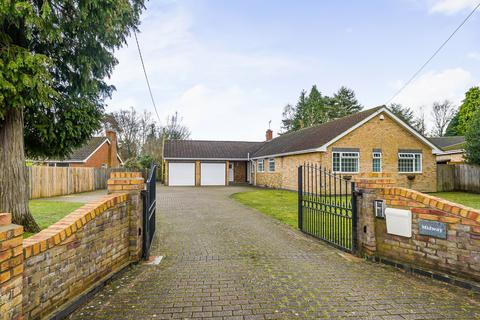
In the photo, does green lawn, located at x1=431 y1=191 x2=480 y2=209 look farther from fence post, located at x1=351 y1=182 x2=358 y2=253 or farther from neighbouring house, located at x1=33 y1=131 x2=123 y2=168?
neighbouring house, located at x1=33 y1=131 x2=123 y2=168

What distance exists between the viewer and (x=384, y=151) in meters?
17.7

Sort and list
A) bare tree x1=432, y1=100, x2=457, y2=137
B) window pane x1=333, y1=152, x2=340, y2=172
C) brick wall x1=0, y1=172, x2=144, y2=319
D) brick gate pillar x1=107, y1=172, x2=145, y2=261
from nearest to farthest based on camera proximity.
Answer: brick wall x1=0, y1=172, x2=144, y2=319, brick gate pillar x1=107, y1=172, x2=145, y2=261, window pane x1=333, y1=152, x2=340, y2=172, bare tree x1=432, y1=100, x2=457, y2=137

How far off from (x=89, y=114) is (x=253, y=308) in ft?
20.8

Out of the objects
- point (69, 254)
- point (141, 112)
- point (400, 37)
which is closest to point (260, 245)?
point (69, 254)

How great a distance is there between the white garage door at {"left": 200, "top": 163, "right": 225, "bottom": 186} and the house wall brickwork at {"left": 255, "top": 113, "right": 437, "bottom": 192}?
338 inches

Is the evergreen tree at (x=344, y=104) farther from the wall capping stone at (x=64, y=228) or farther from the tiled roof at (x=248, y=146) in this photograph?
the wall capping stone at (x=64, y=228)

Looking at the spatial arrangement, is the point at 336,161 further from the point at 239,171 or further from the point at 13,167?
the point at 13,167

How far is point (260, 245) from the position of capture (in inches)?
232

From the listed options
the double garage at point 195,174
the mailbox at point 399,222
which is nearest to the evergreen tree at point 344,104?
the double garage at point 195,174

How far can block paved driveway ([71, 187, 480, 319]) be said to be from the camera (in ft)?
9.98

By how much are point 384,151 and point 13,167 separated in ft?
61.2

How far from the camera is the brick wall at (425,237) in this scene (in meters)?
3.59

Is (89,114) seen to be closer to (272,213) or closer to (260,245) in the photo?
(260,245)

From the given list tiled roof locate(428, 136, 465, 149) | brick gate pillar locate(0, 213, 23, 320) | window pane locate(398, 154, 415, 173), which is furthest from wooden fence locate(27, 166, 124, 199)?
tiled roof locate(428, 136, 465, 149)
